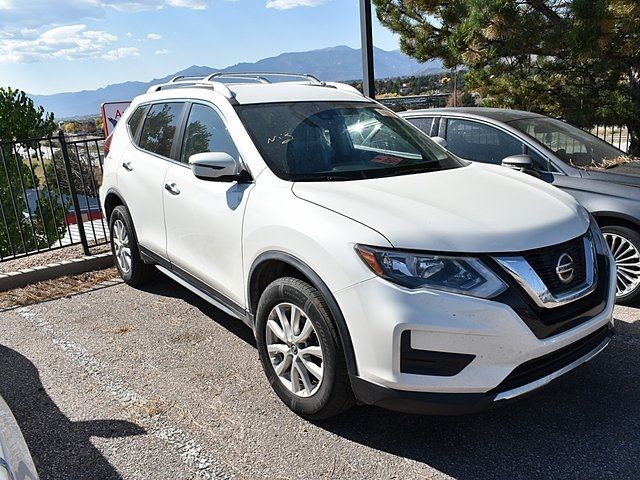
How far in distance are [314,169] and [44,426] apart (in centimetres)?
213

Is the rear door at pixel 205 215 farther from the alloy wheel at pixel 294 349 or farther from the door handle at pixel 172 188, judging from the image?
the alloy wheel at pixel 294 349

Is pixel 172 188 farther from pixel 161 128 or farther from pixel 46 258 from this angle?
pixel 46 258

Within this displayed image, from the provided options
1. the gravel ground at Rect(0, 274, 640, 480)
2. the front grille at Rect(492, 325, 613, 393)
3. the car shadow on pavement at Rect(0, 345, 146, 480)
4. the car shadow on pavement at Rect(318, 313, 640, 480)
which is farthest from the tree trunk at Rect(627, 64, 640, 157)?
the car shadow on pavement at Rect(0, 345, 146, 480)

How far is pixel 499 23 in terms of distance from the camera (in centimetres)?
729

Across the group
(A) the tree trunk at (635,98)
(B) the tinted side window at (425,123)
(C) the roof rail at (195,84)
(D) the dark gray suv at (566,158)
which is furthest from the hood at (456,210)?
(A) the tree trunk at (635,98)

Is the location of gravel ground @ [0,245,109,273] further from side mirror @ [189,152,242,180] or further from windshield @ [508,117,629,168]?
windshield @ [508,117,629,168]

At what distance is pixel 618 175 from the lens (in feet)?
14.7

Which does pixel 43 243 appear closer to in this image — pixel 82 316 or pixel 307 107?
pixel 82 316

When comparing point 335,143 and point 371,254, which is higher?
point 335,143

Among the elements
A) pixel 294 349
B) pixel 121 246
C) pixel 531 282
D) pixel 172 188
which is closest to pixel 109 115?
pixel 121 246

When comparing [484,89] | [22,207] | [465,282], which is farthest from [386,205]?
[22,207]

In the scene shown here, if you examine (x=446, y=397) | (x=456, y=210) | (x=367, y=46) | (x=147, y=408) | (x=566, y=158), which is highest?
(x=367, y=46)

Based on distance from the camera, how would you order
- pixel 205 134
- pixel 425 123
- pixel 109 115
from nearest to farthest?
pixel 205 134 → pixel 425 123 → pixel 109 115

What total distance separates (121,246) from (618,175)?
4.46 metres
